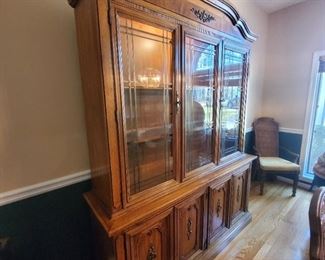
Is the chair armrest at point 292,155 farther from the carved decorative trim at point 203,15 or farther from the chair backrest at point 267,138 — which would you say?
the carved decorative trim at point 203,15

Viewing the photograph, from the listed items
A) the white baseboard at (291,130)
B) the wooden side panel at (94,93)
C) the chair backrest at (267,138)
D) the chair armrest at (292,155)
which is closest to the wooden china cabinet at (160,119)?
the wooden side panel at (94,93)

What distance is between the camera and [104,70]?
946 mm

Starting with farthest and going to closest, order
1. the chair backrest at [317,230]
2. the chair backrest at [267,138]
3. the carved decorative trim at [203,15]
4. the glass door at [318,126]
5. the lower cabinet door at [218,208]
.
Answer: the chair backrest at [267,138], the glass door at [318,126], the lower cabinet door at [218,208], the carved decorative trim at [203,15], the chair backrest at [317,230]

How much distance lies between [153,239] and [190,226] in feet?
1.27

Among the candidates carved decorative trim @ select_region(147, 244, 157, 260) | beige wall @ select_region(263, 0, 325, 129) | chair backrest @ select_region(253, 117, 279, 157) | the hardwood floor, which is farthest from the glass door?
carved decorative trim @ select_region(147, 244, 157, 260)

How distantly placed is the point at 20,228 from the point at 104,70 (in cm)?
109

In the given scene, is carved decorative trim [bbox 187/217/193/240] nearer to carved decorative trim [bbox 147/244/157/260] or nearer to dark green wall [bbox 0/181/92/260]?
carved decorative trim [bbox 147/244/157/260]

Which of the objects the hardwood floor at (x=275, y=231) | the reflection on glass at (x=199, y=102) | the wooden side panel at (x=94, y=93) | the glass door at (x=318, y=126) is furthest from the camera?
the glass door at (x=318, y=126)

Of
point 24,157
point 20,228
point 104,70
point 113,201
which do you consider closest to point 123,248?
point 113,201

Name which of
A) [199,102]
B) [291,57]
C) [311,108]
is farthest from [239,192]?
[291,57]

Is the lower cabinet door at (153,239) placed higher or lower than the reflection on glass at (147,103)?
lower

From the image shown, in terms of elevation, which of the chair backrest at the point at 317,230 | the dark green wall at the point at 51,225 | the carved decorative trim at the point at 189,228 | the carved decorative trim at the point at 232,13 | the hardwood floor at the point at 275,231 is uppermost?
the carved decorative trim at the point at 232,13

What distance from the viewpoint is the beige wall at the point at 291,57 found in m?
2.75

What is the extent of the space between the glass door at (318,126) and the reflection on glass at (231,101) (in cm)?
176
